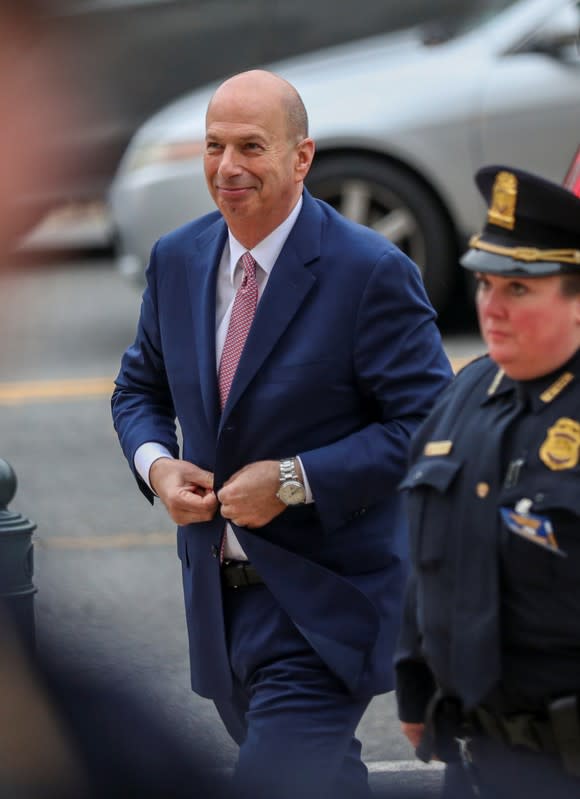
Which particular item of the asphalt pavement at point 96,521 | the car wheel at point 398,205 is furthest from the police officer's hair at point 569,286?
the car wheel at point 398,205

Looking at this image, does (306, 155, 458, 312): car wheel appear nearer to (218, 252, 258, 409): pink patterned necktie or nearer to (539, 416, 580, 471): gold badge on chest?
(218, 252, 258, 409): pink patterned necktie

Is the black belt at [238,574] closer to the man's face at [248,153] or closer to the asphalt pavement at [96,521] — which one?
the asphalt pavement at [96,521]

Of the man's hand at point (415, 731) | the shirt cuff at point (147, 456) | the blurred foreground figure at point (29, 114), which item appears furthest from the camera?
the shirt cuff at point (147, 456)

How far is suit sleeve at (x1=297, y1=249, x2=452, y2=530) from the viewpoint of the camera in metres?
2.75

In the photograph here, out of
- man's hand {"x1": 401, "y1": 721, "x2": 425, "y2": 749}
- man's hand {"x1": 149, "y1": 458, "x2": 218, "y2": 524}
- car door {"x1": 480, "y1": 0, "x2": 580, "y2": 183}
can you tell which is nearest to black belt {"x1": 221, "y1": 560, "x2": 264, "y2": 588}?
man's hand {"x1": 149, "y1": 458, "x2": 218, "y2": 524}

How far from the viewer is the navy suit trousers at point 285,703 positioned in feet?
8.73

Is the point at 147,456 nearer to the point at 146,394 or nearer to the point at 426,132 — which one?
the point at 146,394

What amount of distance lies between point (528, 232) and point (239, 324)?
34.7 inches

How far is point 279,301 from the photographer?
9.14 feet

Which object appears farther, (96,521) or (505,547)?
(96,521)

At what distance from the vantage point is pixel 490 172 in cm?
219

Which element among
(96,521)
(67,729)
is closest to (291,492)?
(67,729)

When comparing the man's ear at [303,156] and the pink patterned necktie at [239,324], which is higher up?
the man's ear at [303,156]

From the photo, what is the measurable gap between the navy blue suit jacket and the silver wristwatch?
0.03 metres
